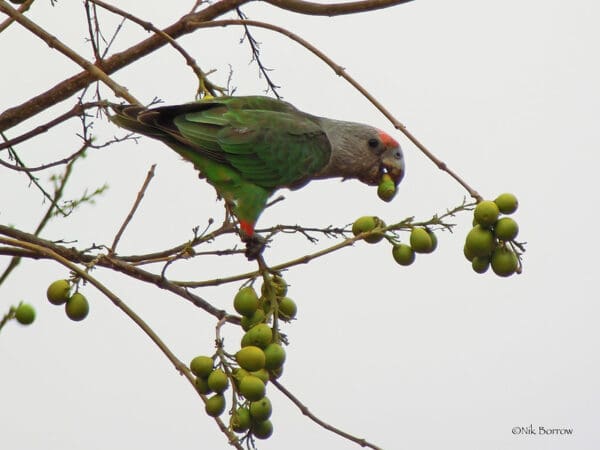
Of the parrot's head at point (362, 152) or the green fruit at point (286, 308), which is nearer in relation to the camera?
the green fruit at point (286, 308)

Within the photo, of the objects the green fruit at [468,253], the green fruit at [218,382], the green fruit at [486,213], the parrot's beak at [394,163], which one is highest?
the parrot's beak at [394,163]

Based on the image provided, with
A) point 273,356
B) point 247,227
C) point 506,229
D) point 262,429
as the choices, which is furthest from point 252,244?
point 506,229

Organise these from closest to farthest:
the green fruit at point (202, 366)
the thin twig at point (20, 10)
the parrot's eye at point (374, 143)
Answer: the green fruit at point (202, 366) < the thin twig at point (20, 10) < the parrot's eye at point (374, 143)

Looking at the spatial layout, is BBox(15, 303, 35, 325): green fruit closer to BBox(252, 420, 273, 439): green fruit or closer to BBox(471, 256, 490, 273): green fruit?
BBox(252, 420, 273, 439): green fruit

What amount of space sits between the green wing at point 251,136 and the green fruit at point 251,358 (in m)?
1.66

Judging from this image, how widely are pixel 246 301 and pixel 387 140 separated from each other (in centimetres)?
243

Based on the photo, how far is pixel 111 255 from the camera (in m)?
3.02

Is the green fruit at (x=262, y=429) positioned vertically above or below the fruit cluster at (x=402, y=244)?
below

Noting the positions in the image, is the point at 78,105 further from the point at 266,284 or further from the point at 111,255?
the point at 266,284

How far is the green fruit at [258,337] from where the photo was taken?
2713mm

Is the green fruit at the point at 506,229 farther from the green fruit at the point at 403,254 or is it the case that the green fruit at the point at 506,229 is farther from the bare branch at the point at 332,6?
the bare branch at the point at 332,6

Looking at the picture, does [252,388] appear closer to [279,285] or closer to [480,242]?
[279,285]

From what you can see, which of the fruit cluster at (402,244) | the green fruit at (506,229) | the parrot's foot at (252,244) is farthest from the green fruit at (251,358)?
the green fruit at (506,229)

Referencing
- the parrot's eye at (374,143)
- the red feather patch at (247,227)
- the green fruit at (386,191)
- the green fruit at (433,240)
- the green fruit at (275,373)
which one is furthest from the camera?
the parrot's eye at (374,143)
